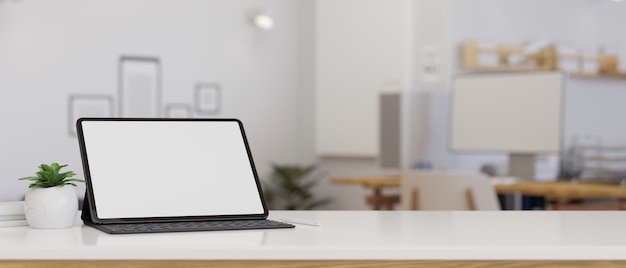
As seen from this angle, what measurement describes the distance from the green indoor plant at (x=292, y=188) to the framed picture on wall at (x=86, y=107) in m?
1.27

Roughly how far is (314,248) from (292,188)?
18.2 ft

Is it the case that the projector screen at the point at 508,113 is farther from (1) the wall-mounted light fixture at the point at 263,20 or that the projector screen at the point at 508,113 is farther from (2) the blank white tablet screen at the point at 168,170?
(2) the blank white tablet screen at the point at 168,170

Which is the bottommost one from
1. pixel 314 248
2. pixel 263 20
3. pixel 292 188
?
pixel 292 188

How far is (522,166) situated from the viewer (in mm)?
5730

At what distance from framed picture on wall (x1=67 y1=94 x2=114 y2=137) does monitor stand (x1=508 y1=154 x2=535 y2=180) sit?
2.59 m

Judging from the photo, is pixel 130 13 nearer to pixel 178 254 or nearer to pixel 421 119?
pixel 421 119

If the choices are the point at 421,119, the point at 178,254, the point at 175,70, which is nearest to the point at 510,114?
the point at 421,119

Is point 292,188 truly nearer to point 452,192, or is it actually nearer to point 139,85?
point 139,85

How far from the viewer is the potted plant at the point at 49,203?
1763mm

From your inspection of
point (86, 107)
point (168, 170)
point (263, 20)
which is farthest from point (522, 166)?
point (168, 170)

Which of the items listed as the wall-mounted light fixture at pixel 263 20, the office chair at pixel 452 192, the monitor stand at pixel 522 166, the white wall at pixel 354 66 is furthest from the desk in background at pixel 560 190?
the wall-mounted light fixture at pixel 263 20

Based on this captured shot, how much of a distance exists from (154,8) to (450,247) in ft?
17.6

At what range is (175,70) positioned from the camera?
6.78m

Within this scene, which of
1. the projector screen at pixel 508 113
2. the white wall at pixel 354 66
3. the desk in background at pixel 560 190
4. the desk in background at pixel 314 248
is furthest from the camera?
the white wall at pixel 354 66
